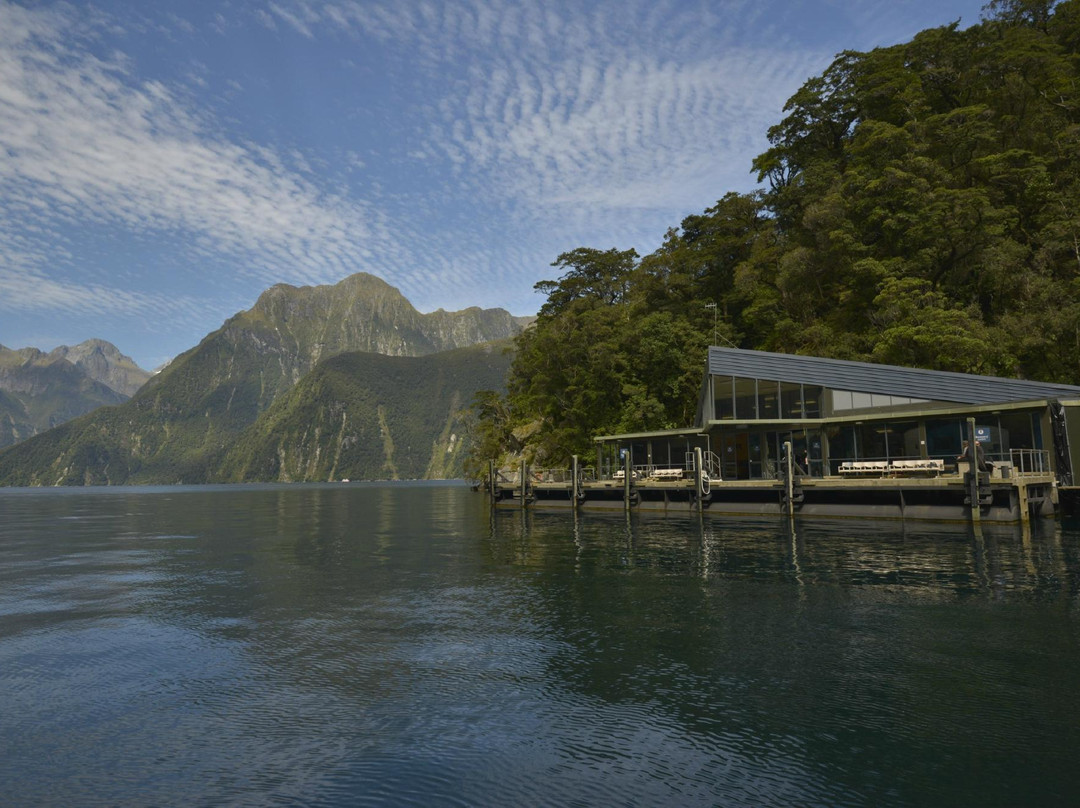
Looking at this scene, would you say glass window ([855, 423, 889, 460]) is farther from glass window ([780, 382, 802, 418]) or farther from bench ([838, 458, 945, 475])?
glass window ([780, 382, 802, 418])

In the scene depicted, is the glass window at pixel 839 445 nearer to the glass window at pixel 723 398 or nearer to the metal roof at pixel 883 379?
the metal roof at pixel 883 379

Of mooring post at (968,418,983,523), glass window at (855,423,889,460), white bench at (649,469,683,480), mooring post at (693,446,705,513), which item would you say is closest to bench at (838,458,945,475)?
glass window at (855,423,889,460)

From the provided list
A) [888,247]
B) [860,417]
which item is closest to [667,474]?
[860,417]

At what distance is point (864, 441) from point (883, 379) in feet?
12.4

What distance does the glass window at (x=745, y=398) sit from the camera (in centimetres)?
4475

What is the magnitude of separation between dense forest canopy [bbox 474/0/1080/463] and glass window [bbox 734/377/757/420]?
455 inches

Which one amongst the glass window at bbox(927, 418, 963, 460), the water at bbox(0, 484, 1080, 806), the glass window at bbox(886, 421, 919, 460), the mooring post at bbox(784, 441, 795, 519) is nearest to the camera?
the water at bbox(0, 484, 1080, 806)

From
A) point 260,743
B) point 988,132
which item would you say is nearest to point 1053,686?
point 260,743

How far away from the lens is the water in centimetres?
770

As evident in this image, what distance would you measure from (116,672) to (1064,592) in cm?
2114

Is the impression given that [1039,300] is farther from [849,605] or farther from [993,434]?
[849,605]

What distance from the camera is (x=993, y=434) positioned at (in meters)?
36.8

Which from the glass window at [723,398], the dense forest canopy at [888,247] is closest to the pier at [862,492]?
the glass window at [723,398]

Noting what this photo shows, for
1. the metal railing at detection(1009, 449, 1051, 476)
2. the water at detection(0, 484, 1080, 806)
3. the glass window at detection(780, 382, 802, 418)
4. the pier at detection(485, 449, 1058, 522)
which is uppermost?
the glass window at detection(780, 382, 802, 418)
